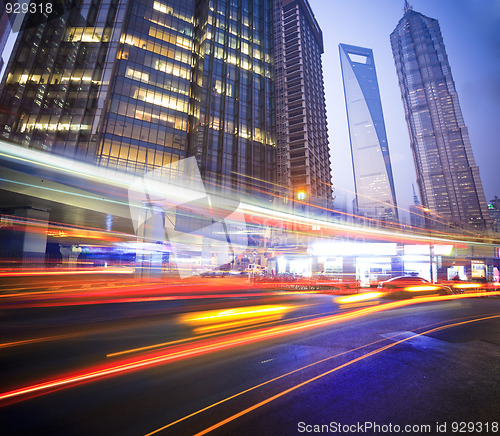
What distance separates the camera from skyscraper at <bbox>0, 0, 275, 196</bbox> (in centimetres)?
3500

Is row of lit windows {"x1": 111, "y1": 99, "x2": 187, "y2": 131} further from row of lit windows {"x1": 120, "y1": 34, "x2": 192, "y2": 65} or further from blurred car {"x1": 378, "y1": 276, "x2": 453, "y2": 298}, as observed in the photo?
blurred car {"x1": 378, "y1": 276, "x2": 453, "y2": 298}

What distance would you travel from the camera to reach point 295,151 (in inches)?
2817

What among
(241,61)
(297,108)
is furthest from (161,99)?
(297,108)

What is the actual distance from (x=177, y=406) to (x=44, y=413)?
82.2 inches

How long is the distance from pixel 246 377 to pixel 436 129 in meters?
184

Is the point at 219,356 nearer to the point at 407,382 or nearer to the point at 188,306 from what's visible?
the point at 407,382

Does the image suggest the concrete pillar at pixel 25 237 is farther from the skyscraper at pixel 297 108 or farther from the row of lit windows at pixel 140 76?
the skyscraper at pixel 297 108

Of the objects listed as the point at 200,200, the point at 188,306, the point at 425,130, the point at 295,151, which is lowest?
the point at 188,306

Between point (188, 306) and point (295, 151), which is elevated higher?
point (295, 151)

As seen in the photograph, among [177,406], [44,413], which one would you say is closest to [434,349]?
[177,406]

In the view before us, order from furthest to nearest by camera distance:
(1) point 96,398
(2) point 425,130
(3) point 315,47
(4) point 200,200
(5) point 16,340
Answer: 1. (2) point 425,130
2. (3) point 315,47
3. (4) point 200,200
4. (5) point 16,340
5. (1) point 96,398

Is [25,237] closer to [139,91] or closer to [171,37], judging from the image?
[139,91]

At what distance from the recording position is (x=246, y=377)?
4984 millimetres

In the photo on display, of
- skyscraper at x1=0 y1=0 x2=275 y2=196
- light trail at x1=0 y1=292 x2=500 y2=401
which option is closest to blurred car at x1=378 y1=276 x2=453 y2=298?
light trail at x1=0 y1=292 x2=500 y2=401
